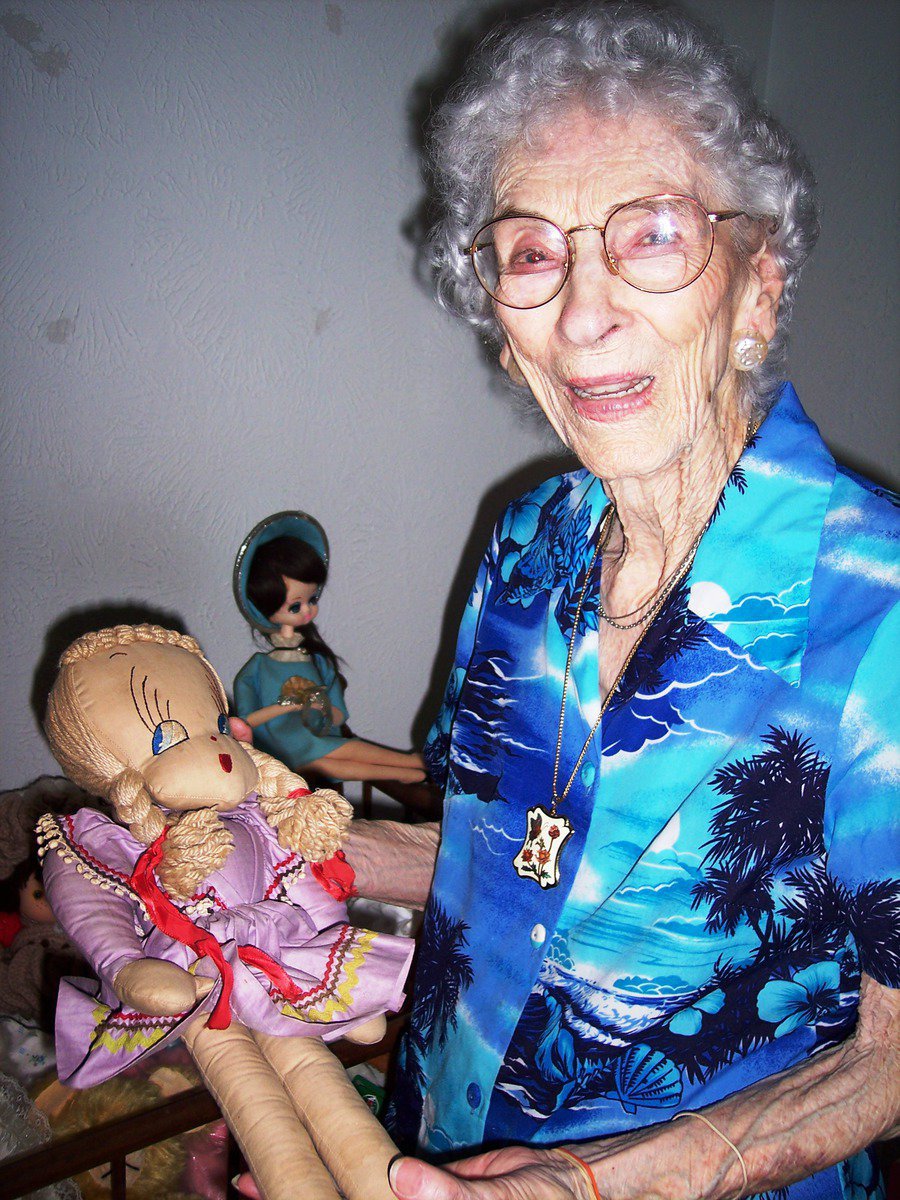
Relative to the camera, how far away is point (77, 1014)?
0.79 meters

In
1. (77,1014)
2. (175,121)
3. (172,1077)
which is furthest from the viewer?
(175,121)

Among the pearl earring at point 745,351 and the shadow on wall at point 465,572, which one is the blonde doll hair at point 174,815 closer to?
the pearl earring at point 745,351

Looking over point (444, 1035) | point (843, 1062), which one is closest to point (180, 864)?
point (444, 1035)

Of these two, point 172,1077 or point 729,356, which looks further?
point 172,1077

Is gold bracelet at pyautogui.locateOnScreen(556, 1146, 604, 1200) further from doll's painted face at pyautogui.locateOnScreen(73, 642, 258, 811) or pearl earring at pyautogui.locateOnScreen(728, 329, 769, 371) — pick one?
pearl earring at pyautogui.locateOnScreen(728, 329, 769, 371)

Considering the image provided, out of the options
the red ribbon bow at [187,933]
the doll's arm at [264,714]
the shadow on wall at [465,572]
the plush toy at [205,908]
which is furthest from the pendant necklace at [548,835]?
the shadow on wall at [465,572]

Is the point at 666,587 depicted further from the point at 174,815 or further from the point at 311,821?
A: the point at 174,815

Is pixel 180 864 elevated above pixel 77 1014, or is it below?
above

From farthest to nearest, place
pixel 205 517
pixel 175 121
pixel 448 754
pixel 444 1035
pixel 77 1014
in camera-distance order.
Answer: pixel 205 517 < pixel 175 121 < pixel 448 754 < pixel 444 1035 < pixel 77 1014

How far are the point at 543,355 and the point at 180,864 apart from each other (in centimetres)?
58

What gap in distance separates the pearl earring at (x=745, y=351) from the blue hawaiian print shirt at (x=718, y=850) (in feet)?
0.15

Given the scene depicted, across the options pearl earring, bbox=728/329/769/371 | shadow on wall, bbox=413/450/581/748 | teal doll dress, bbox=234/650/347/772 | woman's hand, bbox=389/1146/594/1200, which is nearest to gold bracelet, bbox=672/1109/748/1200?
woman's hand, bbox=389/1146/594/1200

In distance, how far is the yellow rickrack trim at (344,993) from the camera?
2.60ft

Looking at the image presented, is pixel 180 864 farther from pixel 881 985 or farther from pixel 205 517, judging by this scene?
pixel 205 517
